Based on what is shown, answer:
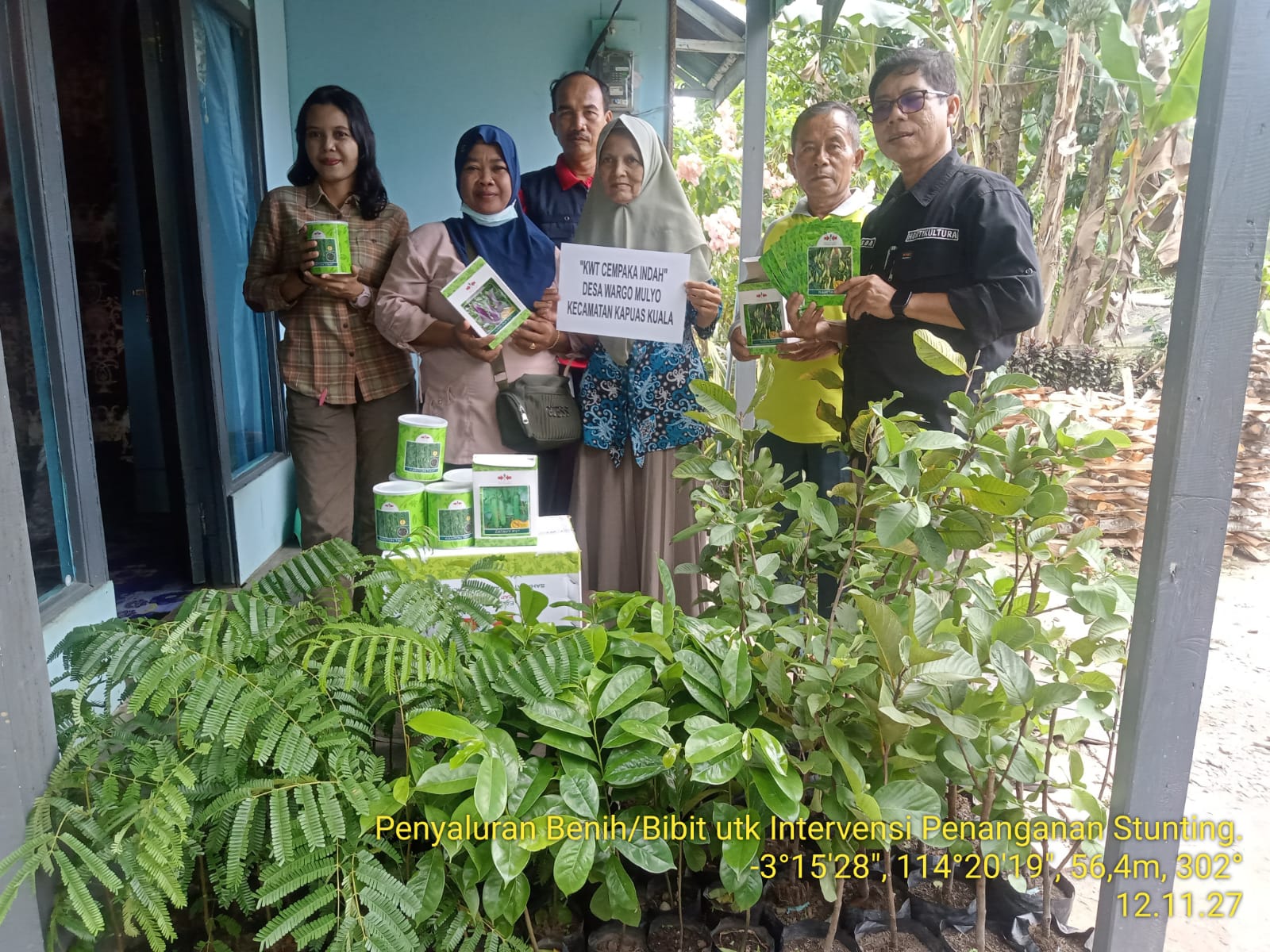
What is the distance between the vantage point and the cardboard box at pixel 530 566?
6.34ft

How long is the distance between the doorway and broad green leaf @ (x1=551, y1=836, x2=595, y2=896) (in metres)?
2.82

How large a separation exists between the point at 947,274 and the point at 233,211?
133 inches

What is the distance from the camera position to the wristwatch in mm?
2082

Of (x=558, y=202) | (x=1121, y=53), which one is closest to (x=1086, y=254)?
(x=1121, y=53)

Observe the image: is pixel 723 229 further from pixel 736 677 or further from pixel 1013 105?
pixel 736 677

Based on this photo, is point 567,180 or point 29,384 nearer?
point 29,384

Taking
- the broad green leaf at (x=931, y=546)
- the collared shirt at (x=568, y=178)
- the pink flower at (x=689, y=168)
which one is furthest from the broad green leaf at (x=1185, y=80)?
the pink flower at (x=689, y=168)

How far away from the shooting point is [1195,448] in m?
1.20

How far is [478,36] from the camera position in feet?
15.4

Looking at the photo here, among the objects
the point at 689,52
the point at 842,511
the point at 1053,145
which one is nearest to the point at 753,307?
the point at 842,511

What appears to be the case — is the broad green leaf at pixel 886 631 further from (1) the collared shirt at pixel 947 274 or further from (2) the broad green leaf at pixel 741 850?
(1) the collared shirt at pixel 947 274

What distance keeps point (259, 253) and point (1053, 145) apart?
111 inches

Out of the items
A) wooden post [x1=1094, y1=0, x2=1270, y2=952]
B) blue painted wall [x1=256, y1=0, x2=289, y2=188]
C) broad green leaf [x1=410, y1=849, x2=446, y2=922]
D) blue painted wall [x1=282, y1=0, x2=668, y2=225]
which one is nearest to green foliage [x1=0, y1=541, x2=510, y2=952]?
broad green leaf [x1=410, y1=849, x2=446, y2=922]

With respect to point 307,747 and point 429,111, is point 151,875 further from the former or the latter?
point 429,111
